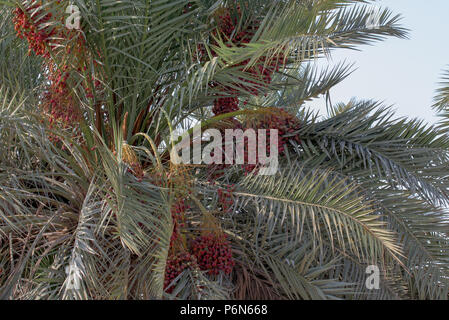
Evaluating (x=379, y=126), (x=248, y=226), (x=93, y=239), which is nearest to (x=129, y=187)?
(x=93, y=239)

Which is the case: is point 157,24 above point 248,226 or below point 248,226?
above

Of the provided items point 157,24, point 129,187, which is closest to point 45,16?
point 157,24

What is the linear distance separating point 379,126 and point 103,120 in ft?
6.85

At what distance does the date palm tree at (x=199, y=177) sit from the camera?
3557 millimetres

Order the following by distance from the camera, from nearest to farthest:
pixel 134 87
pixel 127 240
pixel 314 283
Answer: pixel 127 240 → pixel 314 283 → pixel 134 87

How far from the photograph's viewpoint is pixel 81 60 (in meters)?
4.13

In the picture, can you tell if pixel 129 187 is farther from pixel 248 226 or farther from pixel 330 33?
pixel 330 33

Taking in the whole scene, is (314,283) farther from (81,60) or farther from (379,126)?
(81,60)

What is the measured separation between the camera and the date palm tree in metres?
3.56

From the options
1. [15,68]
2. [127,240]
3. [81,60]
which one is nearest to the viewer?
[127,240]

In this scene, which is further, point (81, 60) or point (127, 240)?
point (81, 60)

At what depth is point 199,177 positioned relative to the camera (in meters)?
4.68

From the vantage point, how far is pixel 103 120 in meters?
4.61
